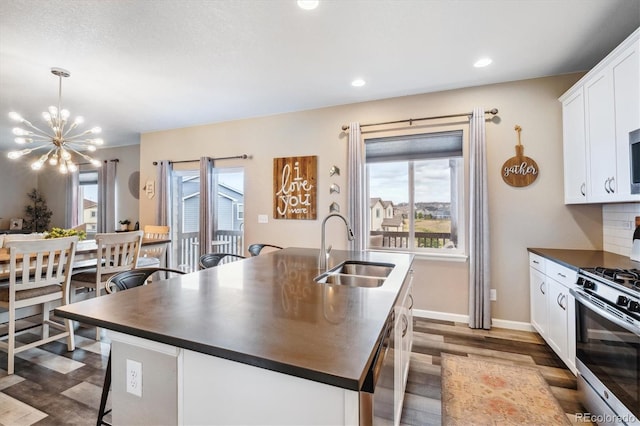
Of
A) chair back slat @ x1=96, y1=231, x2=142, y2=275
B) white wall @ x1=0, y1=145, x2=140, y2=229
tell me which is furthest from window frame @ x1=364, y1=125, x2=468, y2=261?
white wall @ x1=0, y1=145, x2=140, y2=229

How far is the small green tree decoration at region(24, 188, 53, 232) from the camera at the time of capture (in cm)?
698

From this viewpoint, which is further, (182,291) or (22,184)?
(22,184)

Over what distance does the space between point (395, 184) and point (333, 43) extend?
6.24ft

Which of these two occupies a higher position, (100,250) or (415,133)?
(415,133)

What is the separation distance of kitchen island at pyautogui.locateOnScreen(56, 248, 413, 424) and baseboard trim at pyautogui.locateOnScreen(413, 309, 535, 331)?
2.47 m

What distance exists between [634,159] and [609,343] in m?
1.25

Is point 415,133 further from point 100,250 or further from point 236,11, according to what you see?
point 100,250

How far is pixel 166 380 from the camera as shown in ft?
3.19

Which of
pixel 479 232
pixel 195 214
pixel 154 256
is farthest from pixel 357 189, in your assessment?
pixel 195 214

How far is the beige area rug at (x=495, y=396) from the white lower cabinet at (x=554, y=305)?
32cm

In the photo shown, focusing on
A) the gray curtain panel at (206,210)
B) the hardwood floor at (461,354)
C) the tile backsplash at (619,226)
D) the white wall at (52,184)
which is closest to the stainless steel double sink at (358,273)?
the hardwood floor at (461,354)

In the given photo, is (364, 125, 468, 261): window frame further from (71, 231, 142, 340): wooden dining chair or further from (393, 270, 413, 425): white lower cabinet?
(71, 231, 142, 340): wooden dining chair

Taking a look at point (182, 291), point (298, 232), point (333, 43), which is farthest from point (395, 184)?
point (182, 291)

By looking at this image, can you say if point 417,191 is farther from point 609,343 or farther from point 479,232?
point 609,343
